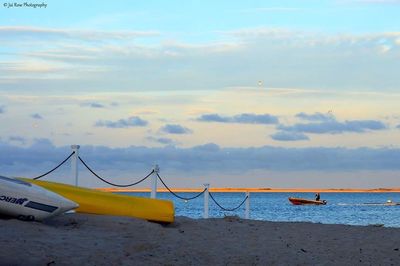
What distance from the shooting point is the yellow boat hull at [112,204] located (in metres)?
11.9

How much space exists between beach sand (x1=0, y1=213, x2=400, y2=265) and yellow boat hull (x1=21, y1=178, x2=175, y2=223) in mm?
282

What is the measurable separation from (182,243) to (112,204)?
7.69ft

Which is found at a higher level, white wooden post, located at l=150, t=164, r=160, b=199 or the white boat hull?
white wooden post, located at l=150, t=164, r=160, b=199

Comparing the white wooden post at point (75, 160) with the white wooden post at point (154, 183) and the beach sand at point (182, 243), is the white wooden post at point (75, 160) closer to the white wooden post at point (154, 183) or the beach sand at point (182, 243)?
the beach sand at point (182, 243)

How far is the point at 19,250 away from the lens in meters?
8.45

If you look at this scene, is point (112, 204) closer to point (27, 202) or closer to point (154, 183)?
point (27, 202)

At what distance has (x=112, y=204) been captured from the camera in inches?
477

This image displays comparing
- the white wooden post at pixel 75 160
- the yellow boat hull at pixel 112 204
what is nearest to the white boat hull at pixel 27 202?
the yellow boat hull at pixel 112 204

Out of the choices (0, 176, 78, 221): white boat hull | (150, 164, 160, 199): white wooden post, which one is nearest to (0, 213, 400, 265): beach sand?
(0, 176, 78, 221): white boat hull

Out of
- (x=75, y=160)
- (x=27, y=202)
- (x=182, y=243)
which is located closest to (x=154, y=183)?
(x=75, y=160)

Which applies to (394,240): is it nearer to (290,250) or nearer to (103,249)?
(290,250)

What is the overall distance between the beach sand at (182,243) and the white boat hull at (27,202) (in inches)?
8.2

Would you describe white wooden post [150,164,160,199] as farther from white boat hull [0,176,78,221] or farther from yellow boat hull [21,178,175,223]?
white boat hull [0,176,78,221]

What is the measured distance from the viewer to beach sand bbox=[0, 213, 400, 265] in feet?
28.7
